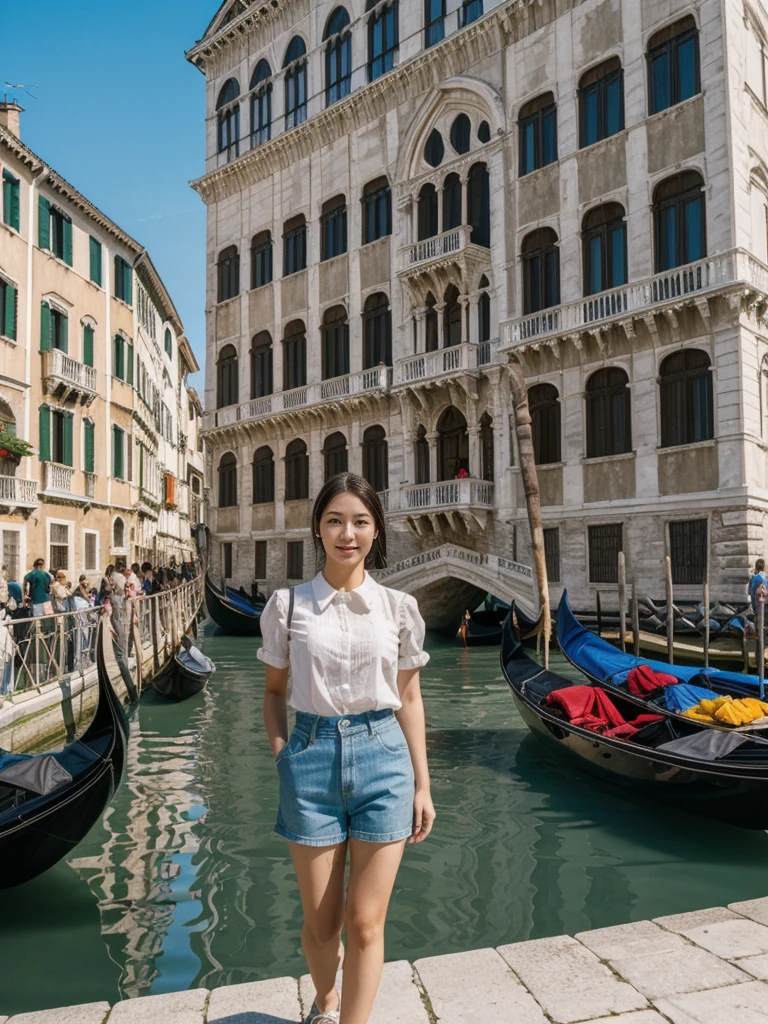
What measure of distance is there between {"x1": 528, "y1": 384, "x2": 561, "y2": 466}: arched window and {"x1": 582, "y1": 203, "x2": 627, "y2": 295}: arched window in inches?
74.0

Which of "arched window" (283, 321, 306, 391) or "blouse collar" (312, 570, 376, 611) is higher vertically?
"arched window" (283, 321, 306, 391)

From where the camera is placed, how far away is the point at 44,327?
1739 cm

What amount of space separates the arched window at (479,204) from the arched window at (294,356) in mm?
5113

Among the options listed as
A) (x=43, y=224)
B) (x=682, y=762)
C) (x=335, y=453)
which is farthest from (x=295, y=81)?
(x=682, y=762)

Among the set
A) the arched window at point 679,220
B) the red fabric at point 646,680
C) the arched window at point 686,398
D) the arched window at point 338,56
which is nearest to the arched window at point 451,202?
the arched window at point 338,56

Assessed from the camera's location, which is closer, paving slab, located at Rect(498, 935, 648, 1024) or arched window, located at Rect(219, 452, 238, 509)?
paving slab, located at Rect(498, 935, 648, 1024)

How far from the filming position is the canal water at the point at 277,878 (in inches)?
142

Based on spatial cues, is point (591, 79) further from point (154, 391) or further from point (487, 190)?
point (154, 391)

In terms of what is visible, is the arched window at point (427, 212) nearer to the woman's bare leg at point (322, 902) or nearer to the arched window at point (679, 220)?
the arched window at point (679, 220)

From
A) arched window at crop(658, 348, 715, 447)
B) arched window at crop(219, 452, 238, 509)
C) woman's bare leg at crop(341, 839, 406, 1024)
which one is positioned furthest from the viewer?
arched window at crop(219, 452, 238, 509)

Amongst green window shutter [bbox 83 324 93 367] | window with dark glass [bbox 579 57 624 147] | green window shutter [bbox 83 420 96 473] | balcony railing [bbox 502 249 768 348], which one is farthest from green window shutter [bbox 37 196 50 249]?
window with dark glass [bbox 579 57 624 147]

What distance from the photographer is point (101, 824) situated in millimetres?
5461

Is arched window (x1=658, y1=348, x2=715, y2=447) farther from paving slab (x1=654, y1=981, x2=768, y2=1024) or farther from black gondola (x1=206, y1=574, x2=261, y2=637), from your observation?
paving slab (x1=654, y1=981, x2=768, y2=1024)

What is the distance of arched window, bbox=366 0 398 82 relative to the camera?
62.5 feet
